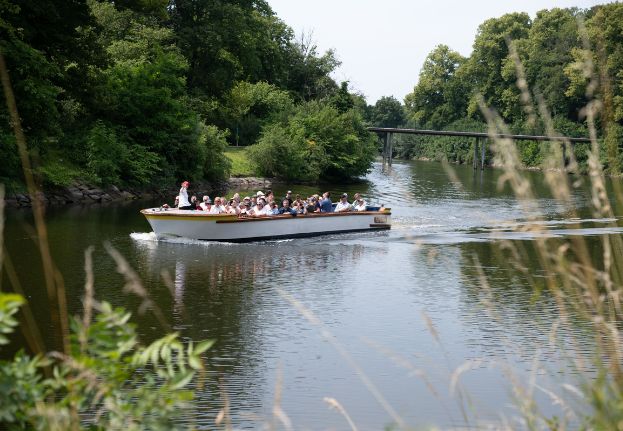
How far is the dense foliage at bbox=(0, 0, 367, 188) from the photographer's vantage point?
107 ft

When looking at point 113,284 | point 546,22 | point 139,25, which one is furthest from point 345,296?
point 546,22

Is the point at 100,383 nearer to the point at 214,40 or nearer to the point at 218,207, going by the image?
the point at 218,207

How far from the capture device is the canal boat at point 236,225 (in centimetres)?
2625

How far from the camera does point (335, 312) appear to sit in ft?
57.1

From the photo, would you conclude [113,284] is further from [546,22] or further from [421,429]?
[546,22]

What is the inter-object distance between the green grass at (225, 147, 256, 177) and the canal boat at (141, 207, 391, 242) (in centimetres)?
2237

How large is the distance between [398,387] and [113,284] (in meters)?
8.32

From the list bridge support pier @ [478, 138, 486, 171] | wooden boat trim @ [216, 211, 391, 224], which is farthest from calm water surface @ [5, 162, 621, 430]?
bridge support pier @ [478, 138, 486, 171]

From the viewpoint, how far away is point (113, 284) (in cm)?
1880

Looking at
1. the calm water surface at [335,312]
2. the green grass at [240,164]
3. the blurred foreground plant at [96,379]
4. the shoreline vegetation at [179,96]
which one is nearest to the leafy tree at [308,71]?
the shoreline vegetation at [179,96]

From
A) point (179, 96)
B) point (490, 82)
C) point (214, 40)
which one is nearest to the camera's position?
point (179, 96)

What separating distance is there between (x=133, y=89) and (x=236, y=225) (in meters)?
18.4

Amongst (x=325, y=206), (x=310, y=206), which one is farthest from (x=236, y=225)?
(x=325, y=206)

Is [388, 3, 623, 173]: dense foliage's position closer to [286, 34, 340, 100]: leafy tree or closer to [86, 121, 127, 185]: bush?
[286, 34, 340, 100]: leafy tree
